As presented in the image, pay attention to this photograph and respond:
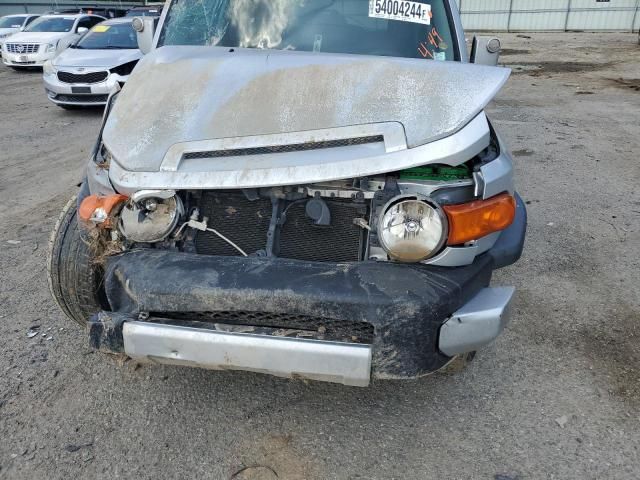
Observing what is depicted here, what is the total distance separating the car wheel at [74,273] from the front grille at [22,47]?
14.2 metres

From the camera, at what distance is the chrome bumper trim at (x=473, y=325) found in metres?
2.06

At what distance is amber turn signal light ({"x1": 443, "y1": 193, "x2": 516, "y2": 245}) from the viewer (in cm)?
214

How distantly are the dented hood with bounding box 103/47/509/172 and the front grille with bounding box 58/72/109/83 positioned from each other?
7115 millimetres

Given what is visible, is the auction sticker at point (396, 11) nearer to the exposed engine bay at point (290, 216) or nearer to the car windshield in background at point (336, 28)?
the car windshield in background at point (336, 28)

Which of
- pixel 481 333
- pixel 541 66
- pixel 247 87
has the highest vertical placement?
pixel 247 87

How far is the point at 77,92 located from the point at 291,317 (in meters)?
8.53

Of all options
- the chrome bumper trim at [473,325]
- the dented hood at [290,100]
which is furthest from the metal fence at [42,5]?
the chrome bumper trim at [473,325]

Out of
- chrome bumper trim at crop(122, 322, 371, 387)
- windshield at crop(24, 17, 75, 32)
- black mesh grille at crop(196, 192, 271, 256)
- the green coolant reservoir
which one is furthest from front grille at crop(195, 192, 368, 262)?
windshield at crop(24, 17, 75, 32)

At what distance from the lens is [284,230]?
2373 mm

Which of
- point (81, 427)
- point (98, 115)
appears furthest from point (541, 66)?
point (81, 427)

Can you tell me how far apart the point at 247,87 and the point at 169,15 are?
163 cm

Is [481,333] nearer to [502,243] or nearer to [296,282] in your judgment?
[502,243]

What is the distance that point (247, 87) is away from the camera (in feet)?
8.33

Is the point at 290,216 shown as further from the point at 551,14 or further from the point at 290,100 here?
the point at 551,14
